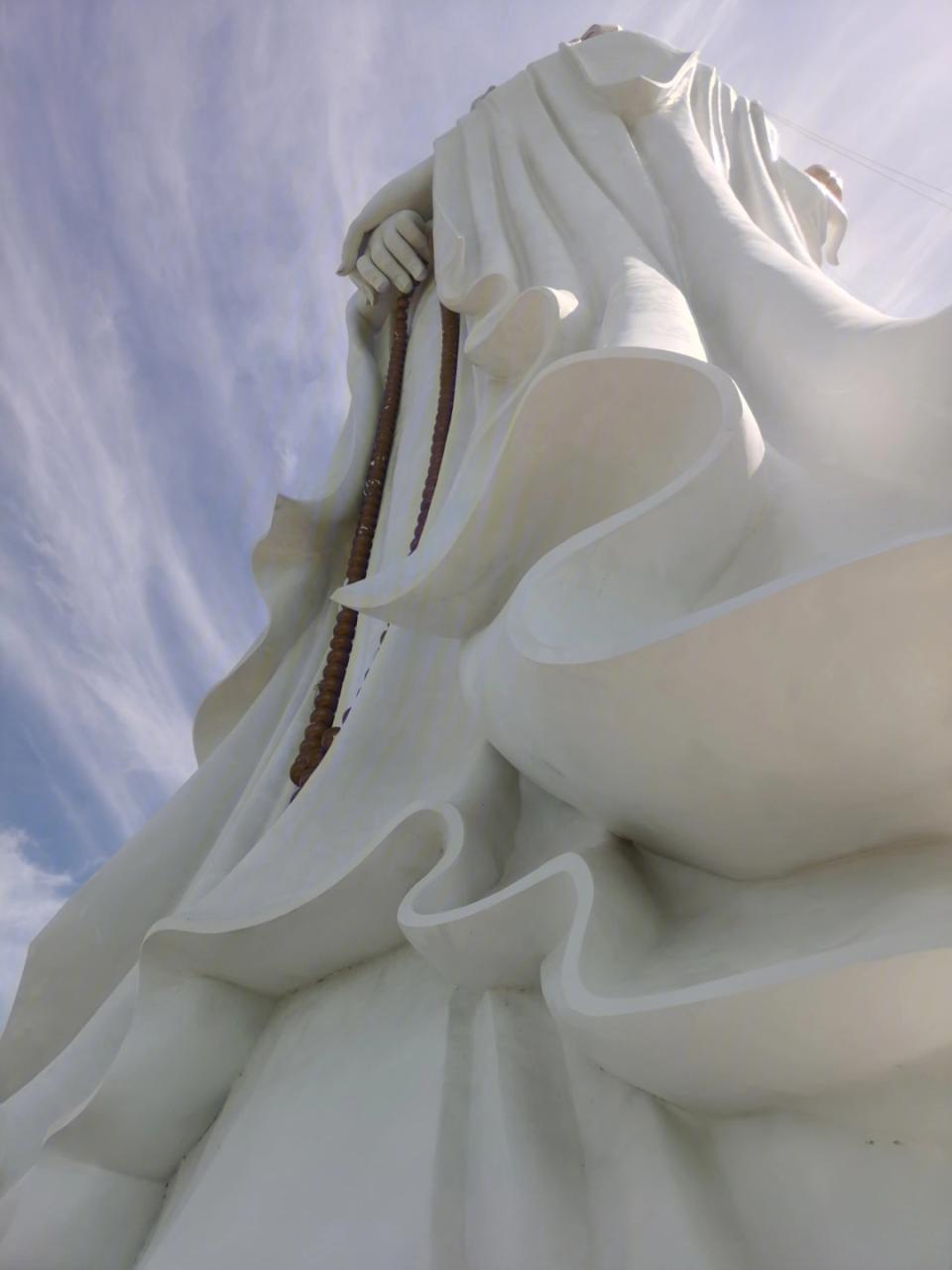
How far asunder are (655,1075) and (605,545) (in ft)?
0.93

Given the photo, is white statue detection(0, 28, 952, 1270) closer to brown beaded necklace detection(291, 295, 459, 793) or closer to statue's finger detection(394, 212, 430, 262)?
brown beaded necklace detection(291, 295, 459, 793)

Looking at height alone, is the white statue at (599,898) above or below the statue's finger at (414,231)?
below

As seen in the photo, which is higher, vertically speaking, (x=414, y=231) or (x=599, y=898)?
(x=414, y=231)

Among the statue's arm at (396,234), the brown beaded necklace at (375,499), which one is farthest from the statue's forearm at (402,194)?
the brown beaded necklace at (375,499)

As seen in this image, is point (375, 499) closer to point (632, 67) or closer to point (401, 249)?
point (401, 249)

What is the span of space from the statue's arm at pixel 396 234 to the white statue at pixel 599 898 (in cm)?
92

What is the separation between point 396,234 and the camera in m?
1.70

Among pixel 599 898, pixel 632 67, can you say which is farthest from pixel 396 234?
pixel 599 898

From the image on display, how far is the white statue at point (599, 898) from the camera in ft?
1.27

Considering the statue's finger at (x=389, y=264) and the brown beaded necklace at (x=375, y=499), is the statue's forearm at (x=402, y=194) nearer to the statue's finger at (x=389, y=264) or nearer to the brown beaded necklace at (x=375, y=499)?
the statue's finger at (x=389, y=264)

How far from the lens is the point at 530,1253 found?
41cm

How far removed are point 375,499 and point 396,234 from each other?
0.64 metres

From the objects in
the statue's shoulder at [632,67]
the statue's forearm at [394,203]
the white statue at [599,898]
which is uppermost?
the statue's forearm at [394,203]

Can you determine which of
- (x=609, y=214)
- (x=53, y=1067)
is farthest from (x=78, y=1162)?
(x=609, y=214)
